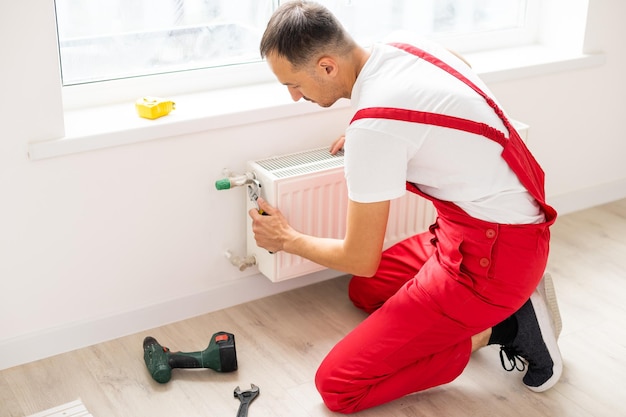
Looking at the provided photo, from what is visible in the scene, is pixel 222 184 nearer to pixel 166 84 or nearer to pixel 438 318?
pixel 166 84

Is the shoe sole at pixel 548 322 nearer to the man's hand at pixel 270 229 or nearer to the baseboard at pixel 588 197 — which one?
the man's hand at pixel 270 229

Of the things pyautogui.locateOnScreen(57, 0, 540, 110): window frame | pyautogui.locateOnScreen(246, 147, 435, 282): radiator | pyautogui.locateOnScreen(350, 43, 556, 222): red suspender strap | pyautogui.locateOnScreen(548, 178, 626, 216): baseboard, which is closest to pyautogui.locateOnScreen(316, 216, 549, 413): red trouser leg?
pyautogui.locateOnScreen(350, 43, 556, 222): red suspender strap

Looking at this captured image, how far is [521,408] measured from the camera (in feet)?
7.07

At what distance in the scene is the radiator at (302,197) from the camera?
2.37 metres

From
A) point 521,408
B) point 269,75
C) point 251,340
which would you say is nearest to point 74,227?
point 251,340

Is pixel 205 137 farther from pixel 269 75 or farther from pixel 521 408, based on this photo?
pixel 521 408

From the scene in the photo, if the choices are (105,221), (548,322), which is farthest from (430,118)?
(105,221)

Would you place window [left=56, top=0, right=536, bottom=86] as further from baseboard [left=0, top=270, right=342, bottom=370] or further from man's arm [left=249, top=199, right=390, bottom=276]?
baseboard [left=0, top=270, right=342, bottom=370]

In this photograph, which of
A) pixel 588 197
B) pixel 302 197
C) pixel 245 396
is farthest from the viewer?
pixel 588 197

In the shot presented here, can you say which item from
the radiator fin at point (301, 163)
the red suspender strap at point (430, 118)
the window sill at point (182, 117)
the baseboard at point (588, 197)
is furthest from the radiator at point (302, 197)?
the baseboard at point (588, 197)

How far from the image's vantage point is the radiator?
→ 7.77 ft

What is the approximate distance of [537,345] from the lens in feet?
7.30

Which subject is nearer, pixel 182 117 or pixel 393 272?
pixel 182 117

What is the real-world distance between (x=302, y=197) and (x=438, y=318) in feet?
1.82
